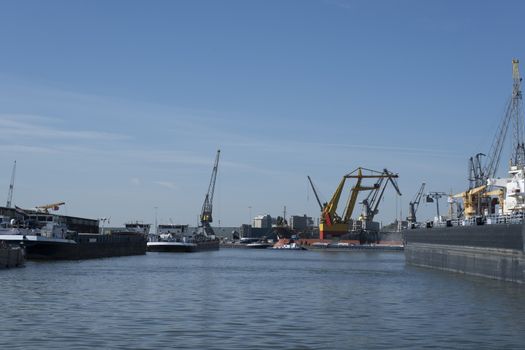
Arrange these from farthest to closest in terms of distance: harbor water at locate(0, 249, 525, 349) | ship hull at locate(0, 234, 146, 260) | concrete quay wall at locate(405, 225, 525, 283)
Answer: ship hull at locate(0, 234, 146, 260) → concrete quay wall at locate(405, 225, 525, 283) → harbor water at locate(0, 249, 525, 349)

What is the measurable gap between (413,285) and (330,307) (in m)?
20.1

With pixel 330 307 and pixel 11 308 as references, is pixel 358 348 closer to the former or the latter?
pixel 330 307

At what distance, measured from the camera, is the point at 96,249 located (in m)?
115

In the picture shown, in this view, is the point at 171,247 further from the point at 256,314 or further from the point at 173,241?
the point at 256,314

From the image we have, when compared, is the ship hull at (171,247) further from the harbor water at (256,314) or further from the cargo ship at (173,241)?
the harbor water at (256,314)

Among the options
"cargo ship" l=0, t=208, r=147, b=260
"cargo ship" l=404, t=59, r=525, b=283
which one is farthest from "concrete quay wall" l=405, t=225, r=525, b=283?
"cargo ship" l=0, t=208, r=147, b=260

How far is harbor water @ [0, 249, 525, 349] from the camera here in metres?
31.0

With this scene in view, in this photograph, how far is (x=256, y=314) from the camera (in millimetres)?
39812

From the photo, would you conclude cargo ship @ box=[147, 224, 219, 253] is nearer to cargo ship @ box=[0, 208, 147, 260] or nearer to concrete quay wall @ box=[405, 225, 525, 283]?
cargo ship @ box=[0, 208, 147, 260]

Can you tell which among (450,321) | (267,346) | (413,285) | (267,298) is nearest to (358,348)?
(267,346)

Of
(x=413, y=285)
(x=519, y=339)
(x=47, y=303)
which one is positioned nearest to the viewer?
(x=519, y=339)

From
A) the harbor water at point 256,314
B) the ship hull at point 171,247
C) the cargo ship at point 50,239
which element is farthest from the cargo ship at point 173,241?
the harbor water at point 256,314

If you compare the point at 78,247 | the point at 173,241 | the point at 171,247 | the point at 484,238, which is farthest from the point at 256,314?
the point at 173,241

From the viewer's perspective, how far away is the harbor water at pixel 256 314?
31.0 metres
